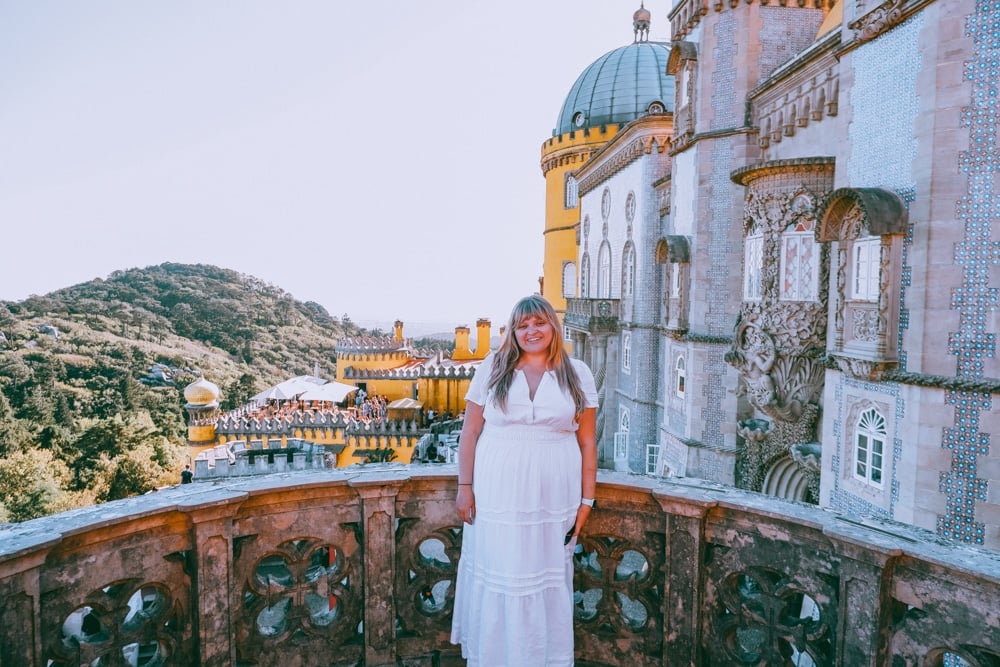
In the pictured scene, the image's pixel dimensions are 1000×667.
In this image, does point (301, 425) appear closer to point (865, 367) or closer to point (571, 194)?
point (571, 194)

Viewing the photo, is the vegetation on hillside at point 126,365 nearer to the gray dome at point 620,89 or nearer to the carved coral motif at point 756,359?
the gray dome at point 620,89

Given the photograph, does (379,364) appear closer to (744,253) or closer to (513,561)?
(744,253)

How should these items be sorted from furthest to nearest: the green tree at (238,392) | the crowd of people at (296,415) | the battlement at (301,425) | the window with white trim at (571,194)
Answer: the green tree at (238,392) → the window with white trim at (571,194) → the crowd of people at (296,415) → the battlement at (301,425)

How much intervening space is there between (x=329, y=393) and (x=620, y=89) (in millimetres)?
19894

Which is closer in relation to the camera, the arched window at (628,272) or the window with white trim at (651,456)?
the window with white trim at (651,456)

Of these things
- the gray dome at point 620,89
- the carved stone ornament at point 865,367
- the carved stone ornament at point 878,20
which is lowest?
the carved stone ornament at point 865,367

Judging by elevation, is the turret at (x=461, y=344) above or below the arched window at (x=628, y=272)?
below

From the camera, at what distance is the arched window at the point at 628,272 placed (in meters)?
18.3

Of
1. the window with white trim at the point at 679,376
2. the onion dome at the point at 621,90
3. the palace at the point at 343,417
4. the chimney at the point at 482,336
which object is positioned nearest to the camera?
the window with white trim at the point at 679,376

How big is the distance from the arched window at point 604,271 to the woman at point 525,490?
60.4 feet

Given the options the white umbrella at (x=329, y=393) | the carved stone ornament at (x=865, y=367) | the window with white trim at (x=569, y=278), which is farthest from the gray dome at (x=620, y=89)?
the carved stone ornament at (x=865, y=367)

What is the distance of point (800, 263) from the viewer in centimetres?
928

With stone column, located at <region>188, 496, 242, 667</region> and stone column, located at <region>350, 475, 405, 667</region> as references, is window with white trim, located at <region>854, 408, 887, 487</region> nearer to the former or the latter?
stone column, located at <region>350, 475, 405, 667</region>

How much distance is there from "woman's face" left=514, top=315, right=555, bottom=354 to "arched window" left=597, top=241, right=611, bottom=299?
60.3ft
